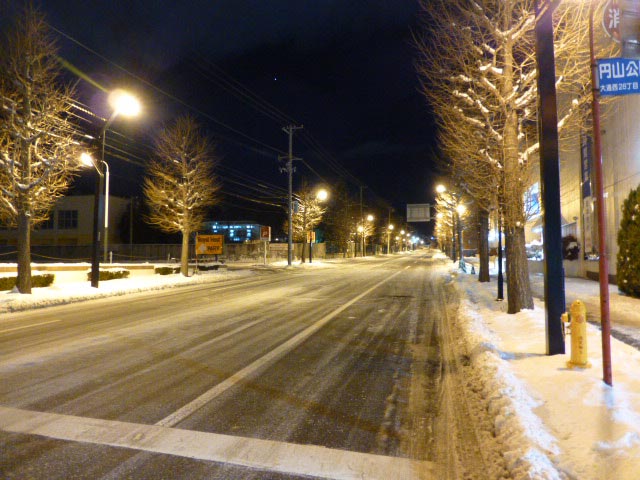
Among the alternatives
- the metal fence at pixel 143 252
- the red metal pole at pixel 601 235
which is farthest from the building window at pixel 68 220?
the red metal pole at pixel 601 235

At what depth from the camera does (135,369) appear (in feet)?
21.2

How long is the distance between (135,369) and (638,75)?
23.8ft

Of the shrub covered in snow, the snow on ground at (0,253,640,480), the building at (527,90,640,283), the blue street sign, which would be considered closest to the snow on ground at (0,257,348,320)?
the shrub covered in snow

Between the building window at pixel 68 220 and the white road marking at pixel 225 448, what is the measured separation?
2825 inches

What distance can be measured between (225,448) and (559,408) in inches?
130

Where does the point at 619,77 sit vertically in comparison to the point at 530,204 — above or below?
above

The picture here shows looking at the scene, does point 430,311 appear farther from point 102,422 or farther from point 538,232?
point 538,232

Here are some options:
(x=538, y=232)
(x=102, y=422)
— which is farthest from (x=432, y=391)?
(x=538, y=232)

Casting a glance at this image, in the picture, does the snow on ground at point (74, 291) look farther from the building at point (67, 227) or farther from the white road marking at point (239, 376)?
the building at point (67, 227)

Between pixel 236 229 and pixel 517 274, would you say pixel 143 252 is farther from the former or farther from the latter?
pixel 236 229

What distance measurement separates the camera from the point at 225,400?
5.23 metres

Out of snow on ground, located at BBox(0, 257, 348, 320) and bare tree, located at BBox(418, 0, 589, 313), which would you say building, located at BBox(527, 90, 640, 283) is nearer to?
bare tree, located at BBox(418, 0, 589, 313)

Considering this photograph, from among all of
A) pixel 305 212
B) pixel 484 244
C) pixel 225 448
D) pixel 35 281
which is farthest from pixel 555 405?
pixel 305 212

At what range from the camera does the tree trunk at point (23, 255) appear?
51.8 ft
